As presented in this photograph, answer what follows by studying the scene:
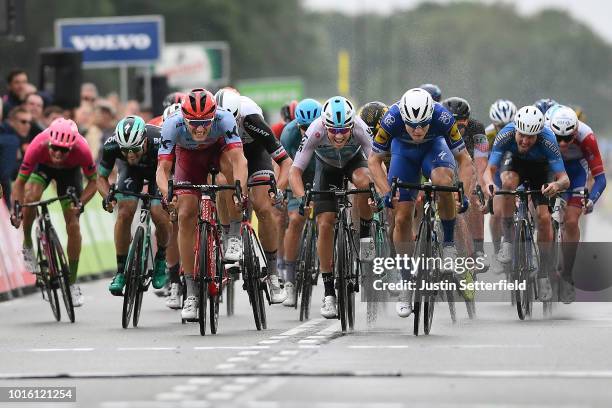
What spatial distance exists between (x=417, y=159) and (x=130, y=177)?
9.80ft

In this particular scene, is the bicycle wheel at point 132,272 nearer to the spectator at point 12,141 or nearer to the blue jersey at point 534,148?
the blue jersey at point 534,148

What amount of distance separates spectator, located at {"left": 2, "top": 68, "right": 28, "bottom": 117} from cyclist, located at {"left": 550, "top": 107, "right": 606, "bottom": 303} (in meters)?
7.86

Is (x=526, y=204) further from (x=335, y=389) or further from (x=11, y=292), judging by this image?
(x=11, y=292)

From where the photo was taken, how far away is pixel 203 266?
44.9 ft

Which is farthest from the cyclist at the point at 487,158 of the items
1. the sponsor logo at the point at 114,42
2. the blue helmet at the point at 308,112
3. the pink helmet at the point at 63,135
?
the sponsor logo at the point at 114,42

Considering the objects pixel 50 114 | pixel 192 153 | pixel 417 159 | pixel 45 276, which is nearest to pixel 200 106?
pixel 192 153

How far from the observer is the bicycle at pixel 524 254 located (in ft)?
49.8

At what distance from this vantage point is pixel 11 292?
19828mm

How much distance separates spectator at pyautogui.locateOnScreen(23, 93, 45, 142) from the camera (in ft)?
71.4

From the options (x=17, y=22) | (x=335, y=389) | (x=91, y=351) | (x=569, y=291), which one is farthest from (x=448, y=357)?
(x=17, y=22)

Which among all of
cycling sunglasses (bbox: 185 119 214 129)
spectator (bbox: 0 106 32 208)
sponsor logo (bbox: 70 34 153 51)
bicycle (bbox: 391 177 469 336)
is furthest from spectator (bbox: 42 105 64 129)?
sponsor logo (bbox: 70 34 153 51)

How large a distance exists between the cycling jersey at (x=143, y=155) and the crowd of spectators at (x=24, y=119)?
4.29 metres

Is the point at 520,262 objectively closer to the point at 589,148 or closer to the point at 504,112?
the point at 589,148

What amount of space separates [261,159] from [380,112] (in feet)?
4.75
